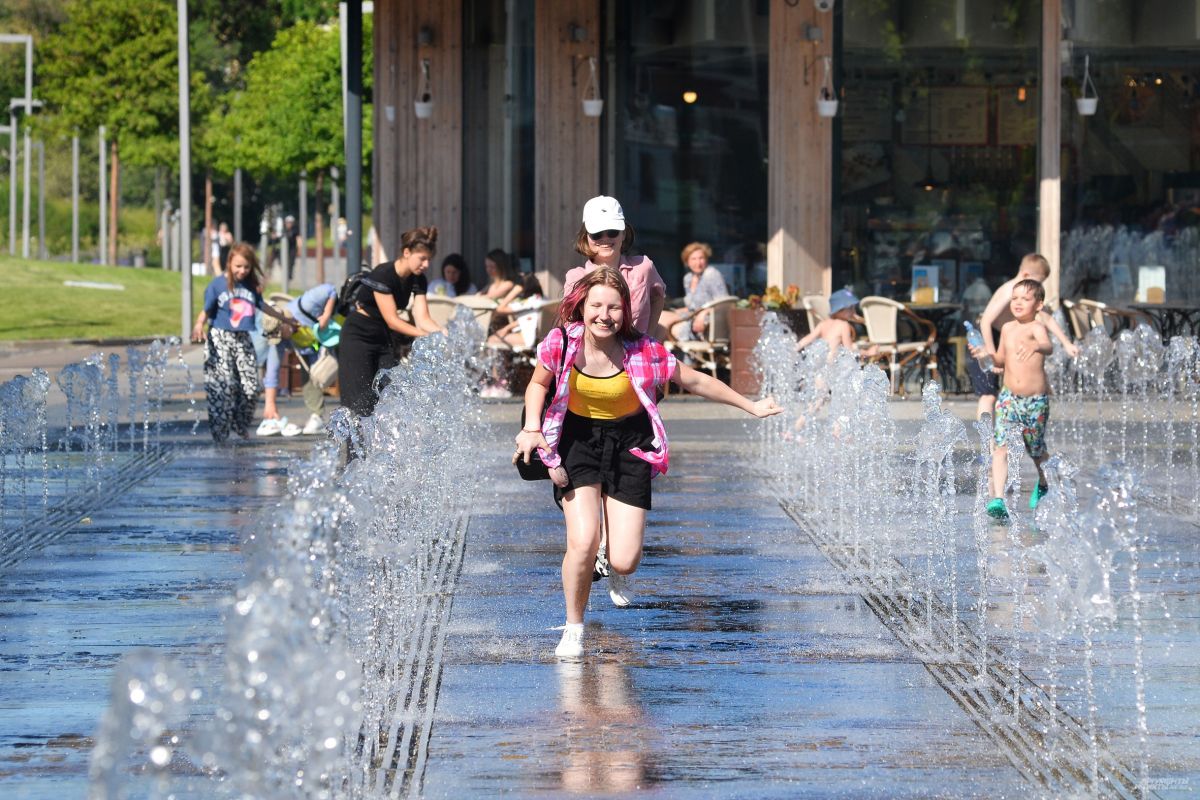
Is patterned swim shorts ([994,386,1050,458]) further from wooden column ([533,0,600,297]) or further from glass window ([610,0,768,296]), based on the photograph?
wooden column ([533,0,600,297])

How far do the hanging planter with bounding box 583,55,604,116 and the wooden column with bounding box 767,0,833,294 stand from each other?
1.78 meters

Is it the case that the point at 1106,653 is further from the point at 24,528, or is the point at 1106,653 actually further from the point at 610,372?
the point at 24,528

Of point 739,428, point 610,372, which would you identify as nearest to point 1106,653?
point 610,372

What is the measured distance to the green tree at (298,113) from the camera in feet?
157

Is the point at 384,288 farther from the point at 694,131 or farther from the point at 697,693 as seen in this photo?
the point at 694,131

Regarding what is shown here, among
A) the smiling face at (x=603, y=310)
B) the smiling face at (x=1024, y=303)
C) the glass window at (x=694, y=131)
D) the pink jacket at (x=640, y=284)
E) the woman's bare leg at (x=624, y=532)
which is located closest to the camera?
the smiling face at (x=603, y=310)

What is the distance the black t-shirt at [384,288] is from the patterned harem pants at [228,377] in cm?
367

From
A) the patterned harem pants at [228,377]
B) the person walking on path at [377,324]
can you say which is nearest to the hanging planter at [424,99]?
the patterned harem pants at [228,377]

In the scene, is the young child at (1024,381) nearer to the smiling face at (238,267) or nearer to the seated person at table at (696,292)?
the smiling face at (238,267)

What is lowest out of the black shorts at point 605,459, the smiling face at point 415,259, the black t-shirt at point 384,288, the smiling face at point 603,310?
the black shorts at point 605,459

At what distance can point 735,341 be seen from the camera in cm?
1962

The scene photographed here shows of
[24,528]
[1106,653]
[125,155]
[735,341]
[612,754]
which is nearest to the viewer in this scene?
[612,754]

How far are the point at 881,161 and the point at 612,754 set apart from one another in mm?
15310

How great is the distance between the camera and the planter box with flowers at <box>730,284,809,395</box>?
19.5 m
